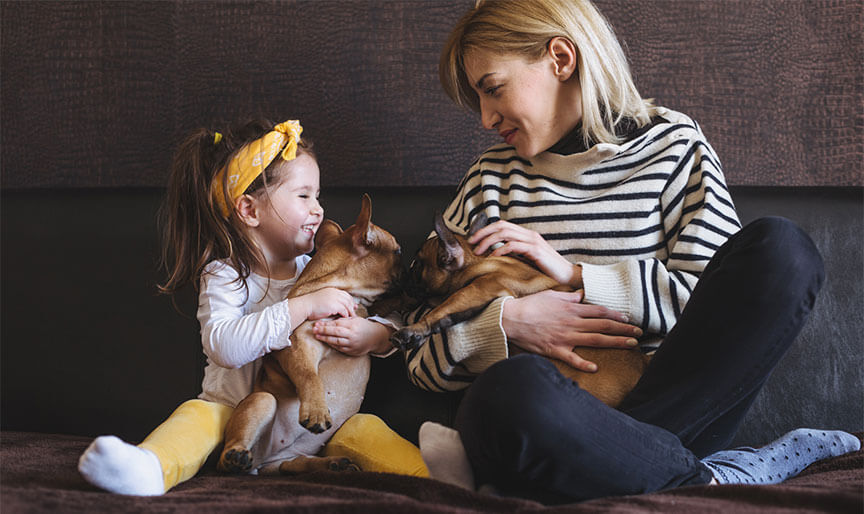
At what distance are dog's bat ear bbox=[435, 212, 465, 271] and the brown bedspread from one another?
500 mm

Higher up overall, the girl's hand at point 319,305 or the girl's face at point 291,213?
the girl's face at point 291,213

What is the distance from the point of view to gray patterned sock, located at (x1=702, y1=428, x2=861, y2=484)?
1.24m

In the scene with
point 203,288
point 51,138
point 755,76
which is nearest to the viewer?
point 203,288

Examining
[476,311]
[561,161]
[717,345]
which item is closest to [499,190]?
[561,161]

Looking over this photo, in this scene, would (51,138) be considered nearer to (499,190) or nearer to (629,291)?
(499,190)

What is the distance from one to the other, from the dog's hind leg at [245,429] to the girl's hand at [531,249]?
0.54 meters

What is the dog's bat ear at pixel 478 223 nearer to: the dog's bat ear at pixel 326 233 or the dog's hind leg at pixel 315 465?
the dog's bat ear at pixel 326 233

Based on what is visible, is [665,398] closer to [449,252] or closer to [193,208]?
[449,252]

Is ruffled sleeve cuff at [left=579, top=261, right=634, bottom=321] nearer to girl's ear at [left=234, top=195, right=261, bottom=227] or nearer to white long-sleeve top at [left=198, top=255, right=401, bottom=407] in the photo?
white long-sleeve top at [left=198, top=255, right=401, bottom=407]

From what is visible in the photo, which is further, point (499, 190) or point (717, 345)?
point (499, 190)

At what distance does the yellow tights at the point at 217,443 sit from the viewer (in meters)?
1.22

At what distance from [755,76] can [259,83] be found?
1352 millimetres

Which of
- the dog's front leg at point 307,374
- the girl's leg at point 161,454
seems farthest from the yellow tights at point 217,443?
the dog's front leg at point 307,374

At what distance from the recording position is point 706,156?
143 centimetres
